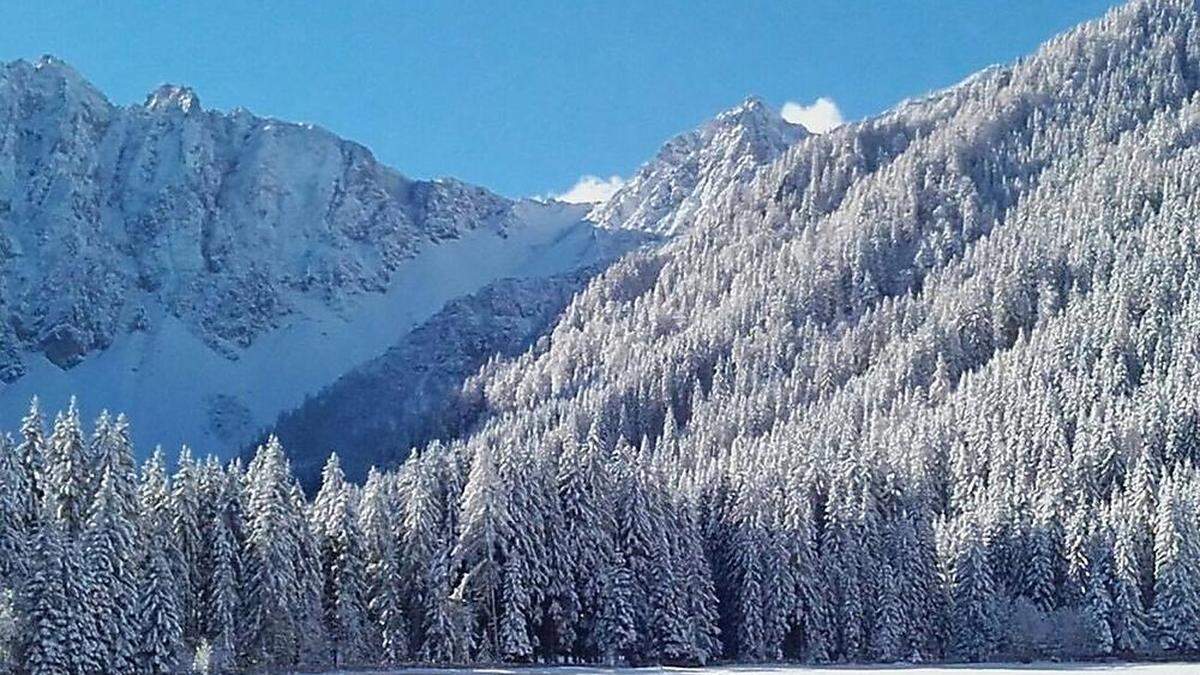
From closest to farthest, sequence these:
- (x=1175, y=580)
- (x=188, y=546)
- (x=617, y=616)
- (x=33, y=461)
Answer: (x=33, y=461) < (x=188, y=546) < (x=617, y=616) < (x=1175, y=580)

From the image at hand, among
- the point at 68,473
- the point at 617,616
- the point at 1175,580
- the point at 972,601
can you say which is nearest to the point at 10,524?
the point at 68,473

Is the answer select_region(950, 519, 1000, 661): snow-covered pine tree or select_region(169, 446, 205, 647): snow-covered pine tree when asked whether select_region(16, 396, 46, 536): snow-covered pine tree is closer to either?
select_region(169, 446, 205, 647): snow-covered pine tree

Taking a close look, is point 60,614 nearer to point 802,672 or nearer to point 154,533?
point 154,533

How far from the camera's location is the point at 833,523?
104 meters

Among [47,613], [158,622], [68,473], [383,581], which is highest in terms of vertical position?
[68,473]

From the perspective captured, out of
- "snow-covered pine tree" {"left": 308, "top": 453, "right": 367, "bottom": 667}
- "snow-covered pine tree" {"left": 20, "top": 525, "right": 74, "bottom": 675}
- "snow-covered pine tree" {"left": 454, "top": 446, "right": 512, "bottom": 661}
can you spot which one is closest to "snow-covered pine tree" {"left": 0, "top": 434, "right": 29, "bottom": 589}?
"snow-covered pine tree" {"left": 20, "top": 525, "right": 74, "bottom": 675}

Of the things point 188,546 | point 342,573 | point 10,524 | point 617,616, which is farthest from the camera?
point 617,616

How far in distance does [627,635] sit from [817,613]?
1491cm

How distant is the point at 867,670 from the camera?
85.6 metres

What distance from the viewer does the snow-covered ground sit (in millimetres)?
78000

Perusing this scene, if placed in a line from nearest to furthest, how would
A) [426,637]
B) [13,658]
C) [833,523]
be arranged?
[13,658], [426,637], [833,523]

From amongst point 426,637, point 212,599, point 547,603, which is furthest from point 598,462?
point 212,599

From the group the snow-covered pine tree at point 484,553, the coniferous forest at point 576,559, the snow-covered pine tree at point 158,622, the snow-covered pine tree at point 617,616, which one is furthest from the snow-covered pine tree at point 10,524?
the snow-covered pine tree at point 617,616

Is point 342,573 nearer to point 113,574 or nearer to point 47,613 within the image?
point 113,574
